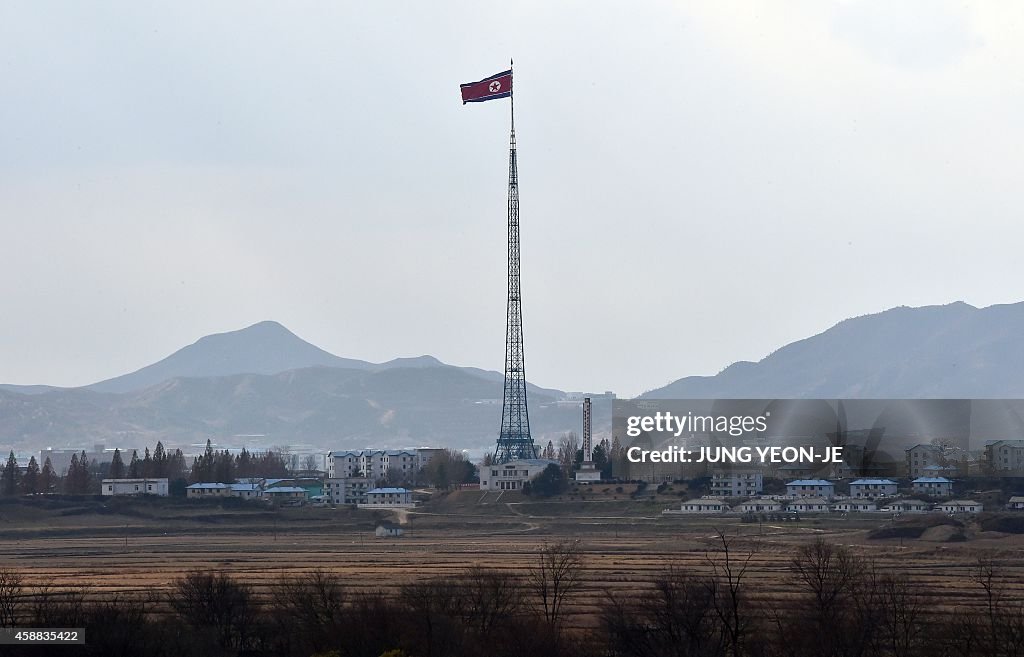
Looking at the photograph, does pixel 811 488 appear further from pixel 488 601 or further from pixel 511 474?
pixel 488 601

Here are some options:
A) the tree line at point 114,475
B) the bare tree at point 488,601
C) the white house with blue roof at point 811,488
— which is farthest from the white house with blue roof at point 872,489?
the bare tree at point 488,601

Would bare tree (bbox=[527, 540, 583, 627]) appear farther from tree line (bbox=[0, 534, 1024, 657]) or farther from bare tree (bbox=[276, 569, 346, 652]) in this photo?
bare tree (bbox=[276, 569, 346, 652])

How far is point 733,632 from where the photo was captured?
130 ft

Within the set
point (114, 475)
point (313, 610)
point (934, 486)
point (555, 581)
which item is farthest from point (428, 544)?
point (114, 475)

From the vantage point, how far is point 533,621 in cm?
4072

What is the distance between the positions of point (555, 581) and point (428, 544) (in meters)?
30.8

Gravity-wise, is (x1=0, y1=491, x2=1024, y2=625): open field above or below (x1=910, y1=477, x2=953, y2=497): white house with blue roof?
below

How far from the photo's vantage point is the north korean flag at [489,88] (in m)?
106

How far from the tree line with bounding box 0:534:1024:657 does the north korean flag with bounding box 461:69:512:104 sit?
59747 millimetres

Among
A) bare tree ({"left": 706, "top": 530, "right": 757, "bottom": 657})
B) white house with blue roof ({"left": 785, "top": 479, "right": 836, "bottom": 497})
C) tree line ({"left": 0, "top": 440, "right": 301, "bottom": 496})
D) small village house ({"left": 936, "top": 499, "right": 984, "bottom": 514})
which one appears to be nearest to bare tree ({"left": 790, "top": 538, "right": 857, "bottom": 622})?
bare tree ({"left": 706, "top": 530, "right": 757, "bottom": 657})

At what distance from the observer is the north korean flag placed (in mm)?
106500

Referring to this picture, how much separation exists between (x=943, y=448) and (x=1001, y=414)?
2363 inches

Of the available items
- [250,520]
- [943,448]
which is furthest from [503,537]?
[943,448]

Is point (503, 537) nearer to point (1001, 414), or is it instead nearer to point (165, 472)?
point (165, 472)
